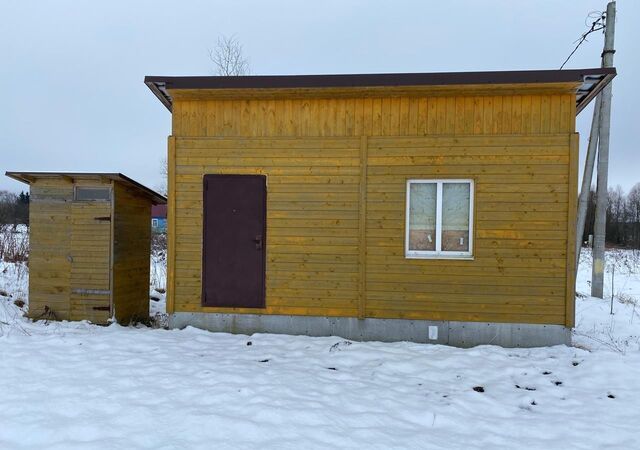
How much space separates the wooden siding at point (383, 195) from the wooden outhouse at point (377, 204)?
0.02 meters

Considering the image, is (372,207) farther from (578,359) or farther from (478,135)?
(578,359)

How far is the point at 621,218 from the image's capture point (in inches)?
1619

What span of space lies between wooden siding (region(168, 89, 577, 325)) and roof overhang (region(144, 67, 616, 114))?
0.64 feet

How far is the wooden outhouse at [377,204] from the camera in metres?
5.28

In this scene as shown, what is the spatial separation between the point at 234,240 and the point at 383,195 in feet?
7.60

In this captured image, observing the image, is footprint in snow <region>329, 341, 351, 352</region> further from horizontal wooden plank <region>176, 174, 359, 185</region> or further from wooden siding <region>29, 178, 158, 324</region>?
wooden siding <region>29, 178, 158, 324</region>

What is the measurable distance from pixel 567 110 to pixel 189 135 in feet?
17.9

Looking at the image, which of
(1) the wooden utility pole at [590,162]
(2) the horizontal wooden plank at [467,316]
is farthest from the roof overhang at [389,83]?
(1) the wooden utility pole at [590,162]

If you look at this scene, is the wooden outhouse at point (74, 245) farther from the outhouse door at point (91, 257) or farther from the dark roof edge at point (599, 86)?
the dark roof edge at point (599, 86)

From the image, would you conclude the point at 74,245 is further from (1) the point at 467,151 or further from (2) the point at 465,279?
(1) the point at 467,151

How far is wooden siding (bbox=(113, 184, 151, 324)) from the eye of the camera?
20.3 ft

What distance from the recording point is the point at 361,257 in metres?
5.53

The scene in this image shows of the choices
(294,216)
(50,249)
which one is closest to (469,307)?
(294,216)

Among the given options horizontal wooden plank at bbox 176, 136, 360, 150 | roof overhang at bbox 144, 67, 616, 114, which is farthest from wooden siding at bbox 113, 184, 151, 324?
roof overhang at bbox 144, 67, 616, 114
